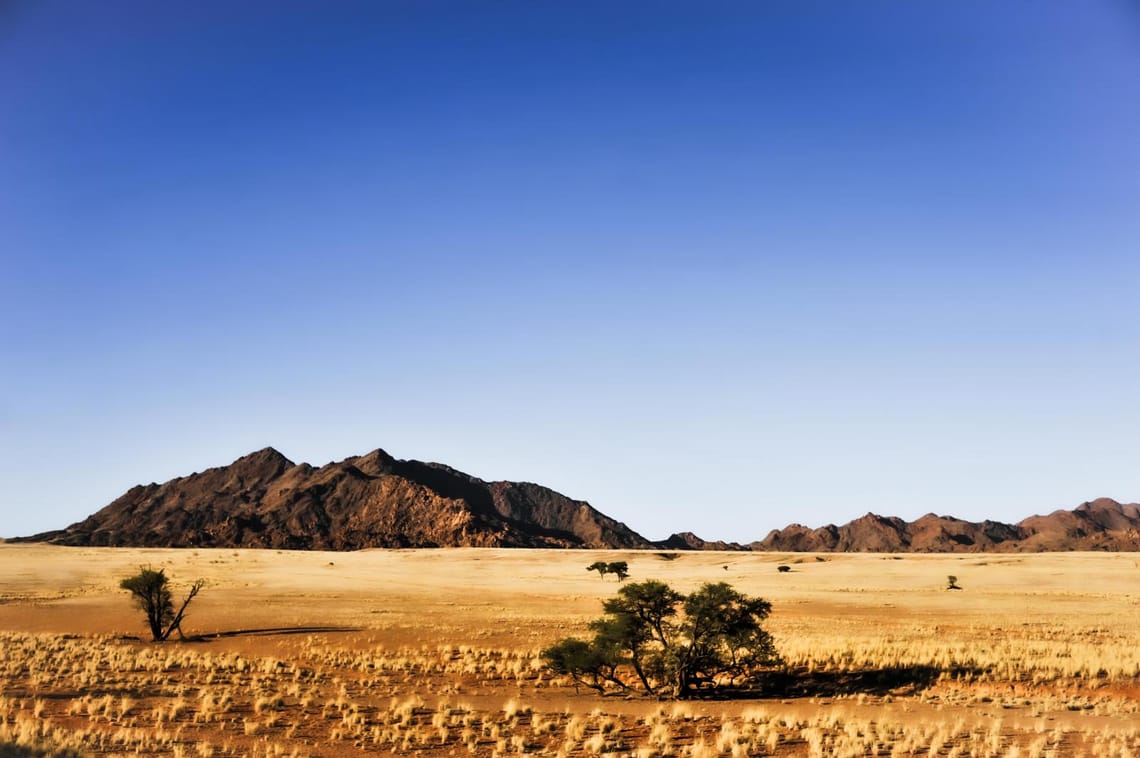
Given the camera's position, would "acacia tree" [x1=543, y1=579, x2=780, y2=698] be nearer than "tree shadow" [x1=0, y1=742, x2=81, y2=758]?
No

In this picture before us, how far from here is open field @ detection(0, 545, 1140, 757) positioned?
18516 millimetres

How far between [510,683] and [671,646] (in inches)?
219

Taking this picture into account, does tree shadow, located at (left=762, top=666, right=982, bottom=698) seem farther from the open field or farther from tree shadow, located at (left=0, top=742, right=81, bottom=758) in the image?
tree shadow, located at (left=0, top=742, right=81, bottom=758)

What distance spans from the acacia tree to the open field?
3.60 feet

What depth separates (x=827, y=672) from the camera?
28.2 metres

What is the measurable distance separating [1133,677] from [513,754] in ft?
62.6

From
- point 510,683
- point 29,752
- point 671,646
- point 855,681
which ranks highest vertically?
point 29,752

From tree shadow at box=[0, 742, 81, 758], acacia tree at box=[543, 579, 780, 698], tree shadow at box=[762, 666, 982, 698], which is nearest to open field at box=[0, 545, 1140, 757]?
tree shadow at box=[762, 666, 982, 698]

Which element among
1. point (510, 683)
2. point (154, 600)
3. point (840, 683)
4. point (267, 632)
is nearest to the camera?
point (840, 683)

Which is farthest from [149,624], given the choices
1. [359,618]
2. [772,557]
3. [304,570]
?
[772,557]

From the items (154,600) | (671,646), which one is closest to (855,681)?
(671,646)

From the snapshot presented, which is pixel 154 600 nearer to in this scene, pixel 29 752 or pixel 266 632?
pixel 266 632

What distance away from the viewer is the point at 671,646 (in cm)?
2730

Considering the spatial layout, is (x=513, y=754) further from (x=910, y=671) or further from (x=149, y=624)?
(x=149, y=624)
